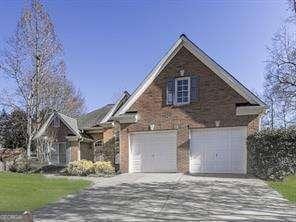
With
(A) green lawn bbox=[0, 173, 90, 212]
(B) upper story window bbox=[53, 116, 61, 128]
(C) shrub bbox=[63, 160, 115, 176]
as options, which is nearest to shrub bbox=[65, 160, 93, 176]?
(C) shrub bbox=[63, 160, 115, 176]

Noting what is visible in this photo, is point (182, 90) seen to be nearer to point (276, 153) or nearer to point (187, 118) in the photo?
point (187, 118)

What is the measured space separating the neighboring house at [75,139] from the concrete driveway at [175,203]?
13.2 meters

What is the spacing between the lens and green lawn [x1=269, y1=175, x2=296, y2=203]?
1497 cm

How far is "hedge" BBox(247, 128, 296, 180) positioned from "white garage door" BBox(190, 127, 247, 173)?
5.43 feet

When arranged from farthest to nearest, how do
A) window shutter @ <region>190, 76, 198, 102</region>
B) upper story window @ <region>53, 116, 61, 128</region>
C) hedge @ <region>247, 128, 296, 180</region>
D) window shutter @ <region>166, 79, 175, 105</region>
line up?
upper story window @ <region>53, 116, 61, 128</region>
window shutter @ <region>166, 79, 175, 105</region>
window shutter @ <region>190, 76, 198, 102</region>
hedge @ <region>247, 128, 296, 180</region>

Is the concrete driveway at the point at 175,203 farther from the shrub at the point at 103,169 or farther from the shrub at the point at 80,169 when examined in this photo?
the shrub at the point at 80,169

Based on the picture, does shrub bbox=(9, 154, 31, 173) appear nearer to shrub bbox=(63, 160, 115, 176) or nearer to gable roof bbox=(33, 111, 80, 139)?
gable roof bbox=(33, 111, 80, 139)

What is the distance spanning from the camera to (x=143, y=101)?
24.9 meters

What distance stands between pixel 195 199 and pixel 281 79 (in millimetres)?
20771

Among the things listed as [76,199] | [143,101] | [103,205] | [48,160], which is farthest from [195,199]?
[48,160]

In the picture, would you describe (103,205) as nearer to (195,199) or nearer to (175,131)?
(195,199)

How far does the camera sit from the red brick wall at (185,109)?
22750mm

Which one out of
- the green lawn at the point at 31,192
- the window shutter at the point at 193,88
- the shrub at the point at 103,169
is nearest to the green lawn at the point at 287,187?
the window shutter at the point at 193,88

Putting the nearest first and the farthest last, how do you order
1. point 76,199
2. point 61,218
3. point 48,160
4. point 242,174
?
point 61,218 → point 76,199 → point 242,174 → point 48,160
